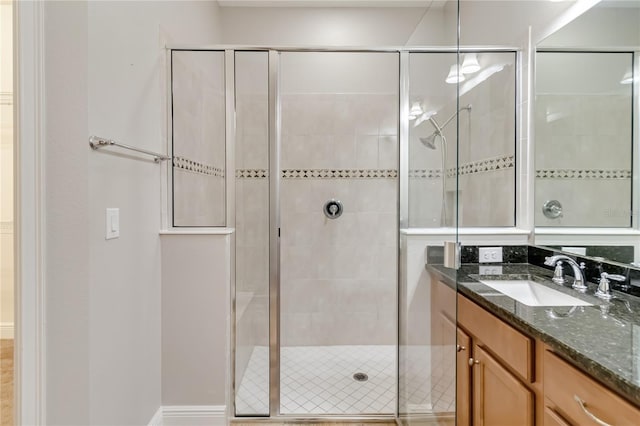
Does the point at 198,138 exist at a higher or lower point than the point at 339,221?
higher

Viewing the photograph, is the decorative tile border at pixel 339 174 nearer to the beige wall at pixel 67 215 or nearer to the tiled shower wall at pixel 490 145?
the tiled shower wall at pixel 490 145

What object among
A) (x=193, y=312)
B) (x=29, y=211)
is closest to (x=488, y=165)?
(x=193, y=312)

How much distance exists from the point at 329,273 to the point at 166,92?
73.6 inches

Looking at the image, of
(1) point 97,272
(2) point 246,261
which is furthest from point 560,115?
(1) point 97,272

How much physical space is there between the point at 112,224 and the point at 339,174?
73.2 inches

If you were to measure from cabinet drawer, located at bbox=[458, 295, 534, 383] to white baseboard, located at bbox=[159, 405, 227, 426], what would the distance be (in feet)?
4.58

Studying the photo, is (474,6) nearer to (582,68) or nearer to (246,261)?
(582,68)

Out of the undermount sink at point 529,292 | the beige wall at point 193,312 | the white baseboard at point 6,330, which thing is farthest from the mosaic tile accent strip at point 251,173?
the undermount sink at point 529,292

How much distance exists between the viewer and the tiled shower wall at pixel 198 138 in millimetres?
1852

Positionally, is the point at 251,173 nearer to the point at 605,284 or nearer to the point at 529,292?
Answer: the point at 529,292

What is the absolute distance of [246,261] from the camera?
1.94 meters

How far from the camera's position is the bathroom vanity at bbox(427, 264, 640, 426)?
81 cm

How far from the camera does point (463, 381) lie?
1508 millimetres

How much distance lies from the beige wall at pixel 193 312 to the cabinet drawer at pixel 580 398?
147 centimetres
